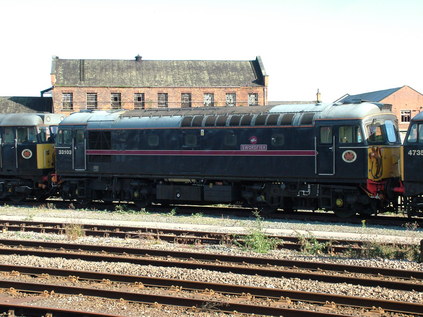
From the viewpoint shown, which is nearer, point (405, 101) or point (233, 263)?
point (233, 263)

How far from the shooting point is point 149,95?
57.9m

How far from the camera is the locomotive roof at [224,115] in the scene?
20.5 metres

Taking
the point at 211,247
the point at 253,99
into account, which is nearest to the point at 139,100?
the point at 253,99

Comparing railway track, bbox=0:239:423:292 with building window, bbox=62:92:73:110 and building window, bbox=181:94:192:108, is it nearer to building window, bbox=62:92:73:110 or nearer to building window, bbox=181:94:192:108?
building window, bbox=62:92:73:110

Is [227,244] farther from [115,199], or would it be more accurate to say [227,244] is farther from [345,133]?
[115,199]

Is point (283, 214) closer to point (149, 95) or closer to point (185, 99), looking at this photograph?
point (185, 99)

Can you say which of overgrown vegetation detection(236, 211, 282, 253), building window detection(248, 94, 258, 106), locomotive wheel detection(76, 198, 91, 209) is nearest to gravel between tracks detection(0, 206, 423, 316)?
overgrown vegetation detection(236, 211, 282, 253)

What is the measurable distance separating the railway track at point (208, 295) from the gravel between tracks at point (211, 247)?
45 cm

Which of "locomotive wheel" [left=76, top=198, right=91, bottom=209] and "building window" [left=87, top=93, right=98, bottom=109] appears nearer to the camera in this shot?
"locomotive wheel" [left=76, top=198, right=91, bottom=209]

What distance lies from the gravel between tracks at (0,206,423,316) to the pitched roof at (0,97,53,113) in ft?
115

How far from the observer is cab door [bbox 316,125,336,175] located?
20.5 meters

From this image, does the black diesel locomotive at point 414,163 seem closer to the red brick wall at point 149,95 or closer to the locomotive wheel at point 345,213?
the locomotive wheel at point 345,213

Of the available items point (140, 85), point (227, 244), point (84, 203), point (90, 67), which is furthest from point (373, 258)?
point (90, 67)

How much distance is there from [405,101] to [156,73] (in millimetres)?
34768
